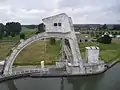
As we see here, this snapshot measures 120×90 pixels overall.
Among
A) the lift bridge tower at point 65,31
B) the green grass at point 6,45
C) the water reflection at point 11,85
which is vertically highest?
the lift bridge tower at point 65,31

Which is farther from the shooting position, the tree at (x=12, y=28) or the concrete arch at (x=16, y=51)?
the tree at (x=12, y=28)

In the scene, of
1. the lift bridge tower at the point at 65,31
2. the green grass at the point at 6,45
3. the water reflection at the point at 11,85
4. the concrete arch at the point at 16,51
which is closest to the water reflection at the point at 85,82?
the lift bridge tower at the point at 65,31

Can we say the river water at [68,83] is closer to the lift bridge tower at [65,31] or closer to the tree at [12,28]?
the lift bridge tower at [65,31]

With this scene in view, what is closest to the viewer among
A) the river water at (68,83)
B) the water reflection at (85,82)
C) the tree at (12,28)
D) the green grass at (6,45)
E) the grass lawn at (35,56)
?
the river water at (68,83)

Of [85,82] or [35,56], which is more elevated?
[35,56]

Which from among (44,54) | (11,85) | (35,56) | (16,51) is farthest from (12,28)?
(11,85)

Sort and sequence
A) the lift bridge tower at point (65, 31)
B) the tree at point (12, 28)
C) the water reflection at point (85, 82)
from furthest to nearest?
the tree at point (12, 28) < the lift bridge tower at point (65, 31) < the water reflection at point (85, 82)

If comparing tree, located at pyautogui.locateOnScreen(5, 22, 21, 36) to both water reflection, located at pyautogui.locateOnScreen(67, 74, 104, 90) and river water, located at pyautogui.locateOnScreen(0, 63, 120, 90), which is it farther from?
water reflection, located at pyautogui.locateOnScreen(67, 74, 104, 90)

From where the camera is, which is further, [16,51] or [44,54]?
[44,54]

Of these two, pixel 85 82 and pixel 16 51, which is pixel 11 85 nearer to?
pixel 16 51
